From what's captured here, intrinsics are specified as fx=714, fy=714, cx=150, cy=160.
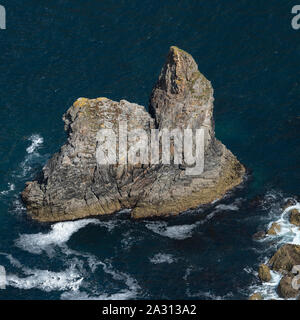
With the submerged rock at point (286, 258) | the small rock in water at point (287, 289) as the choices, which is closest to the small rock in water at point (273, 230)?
the submerged rock at point (286, 258)

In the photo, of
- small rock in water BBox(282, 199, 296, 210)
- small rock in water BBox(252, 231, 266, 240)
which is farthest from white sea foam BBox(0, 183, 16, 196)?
small rock in water BBox(282, 199, 296, 210)

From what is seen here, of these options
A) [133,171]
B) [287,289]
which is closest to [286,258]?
[287,289]

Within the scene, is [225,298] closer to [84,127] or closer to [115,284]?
[115,284]

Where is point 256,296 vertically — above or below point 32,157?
below

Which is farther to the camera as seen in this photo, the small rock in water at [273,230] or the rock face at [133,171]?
the rock face at [133,171]

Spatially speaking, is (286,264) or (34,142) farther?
(34,142)

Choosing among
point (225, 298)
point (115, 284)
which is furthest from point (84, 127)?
point (225, 298)

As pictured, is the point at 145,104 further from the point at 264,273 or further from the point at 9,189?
the point at 264,273

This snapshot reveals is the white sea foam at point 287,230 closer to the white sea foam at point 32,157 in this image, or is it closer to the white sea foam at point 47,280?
the white sea foam at point 47,280
